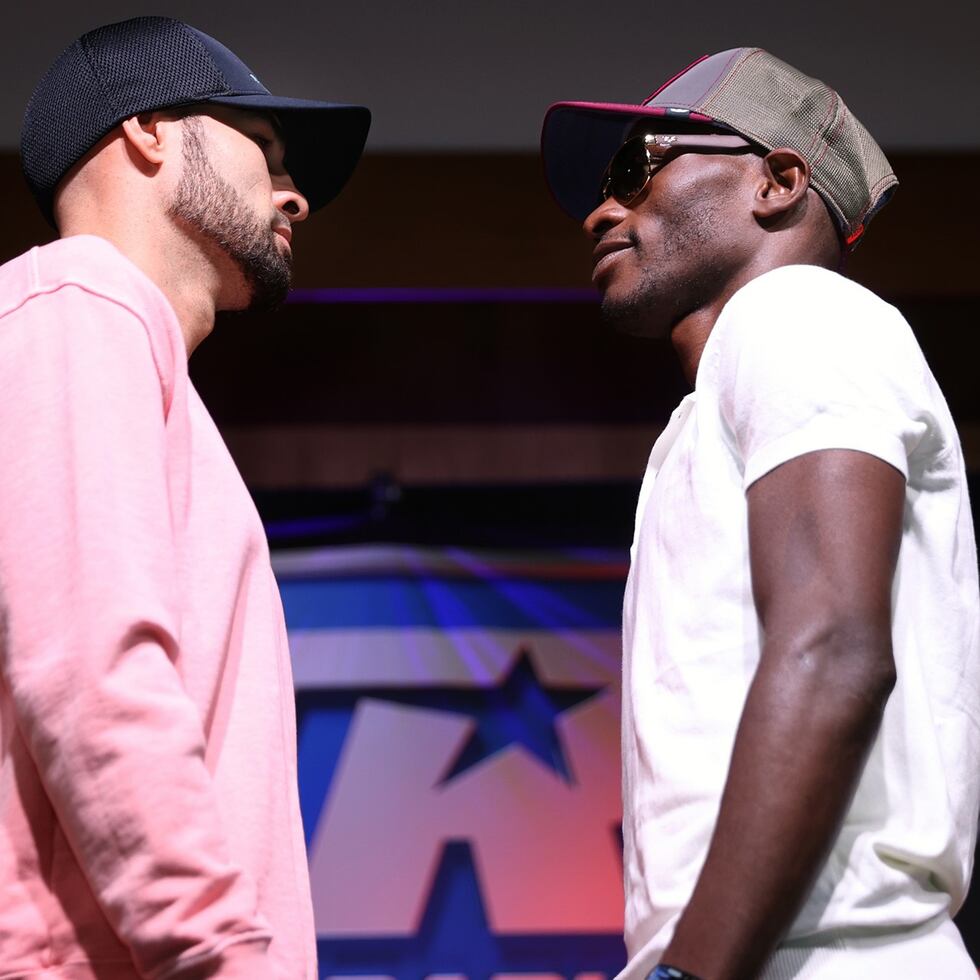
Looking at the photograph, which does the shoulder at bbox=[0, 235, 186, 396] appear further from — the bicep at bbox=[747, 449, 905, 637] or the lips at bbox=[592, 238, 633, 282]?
the lips at bbox=[592, 238, 633, 282]

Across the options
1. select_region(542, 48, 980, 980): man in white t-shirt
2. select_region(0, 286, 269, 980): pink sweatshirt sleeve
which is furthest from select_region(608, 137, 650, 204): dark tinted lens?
select_region(0, 286, 269, 980): pink sweatshirt sleeve

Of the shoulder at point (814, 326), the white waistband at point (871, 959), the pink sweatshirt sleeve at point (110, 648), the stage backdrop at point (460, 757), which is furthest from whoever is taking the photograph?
the stage backdrop at point (460, 757)

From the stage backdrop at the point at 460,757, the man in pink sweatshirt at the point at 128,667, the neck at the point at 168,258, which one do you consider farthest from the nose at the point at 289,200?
the stage backdrop at the point at 460,757

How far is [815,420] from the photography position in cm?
103

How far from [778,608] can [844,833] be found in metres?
0.18

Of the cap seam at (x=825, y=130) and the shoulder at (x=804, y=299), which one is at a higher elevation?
the cap seam at (x=825, y=130)

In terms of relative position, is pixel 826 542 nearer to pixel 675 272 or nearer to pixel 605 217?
Result: pixel 675 272

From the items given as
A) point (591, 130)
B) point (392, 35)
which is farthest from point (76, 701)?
point (392, 35)

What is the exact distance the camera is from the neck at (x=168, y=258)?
1.33 m

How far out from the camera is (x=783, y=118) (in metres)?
1.55

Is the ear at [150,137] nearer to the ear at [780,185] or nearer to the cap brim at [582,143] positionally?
the cap brim at [582,143]

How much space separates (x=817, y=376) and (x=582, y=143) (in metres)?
0.77

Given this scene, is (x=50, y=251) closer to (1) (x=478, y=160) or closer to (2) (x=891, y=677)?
(2) (x=891, y=677)

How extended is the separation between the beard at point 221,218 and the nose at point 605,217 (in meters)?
0.41
